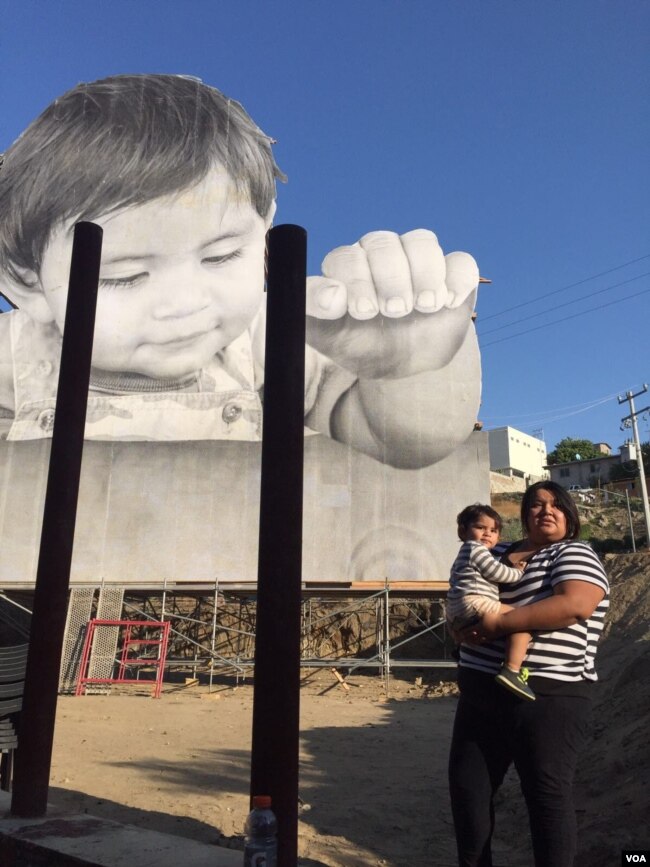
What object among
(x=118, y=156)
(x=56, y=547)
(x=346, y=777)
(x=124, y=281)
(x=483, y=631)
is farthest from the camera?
(x=118, y=156)

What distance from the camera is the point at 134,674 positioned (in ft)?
48.2

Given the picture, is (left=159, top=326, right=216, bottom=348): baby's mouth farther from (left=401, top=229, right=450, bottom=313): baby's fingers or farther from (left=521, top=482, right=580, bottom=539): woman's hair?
(left=521, top=482, right=580, bottom=539): woman's hair

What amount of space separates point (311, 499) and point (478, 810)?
13159 millimetres

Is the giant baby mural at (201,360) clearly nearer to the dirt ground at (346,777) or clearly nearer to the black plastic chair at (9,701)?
the dirt ground at (346,777)

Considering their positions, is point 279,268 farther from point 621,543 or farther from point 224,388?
point 621,543

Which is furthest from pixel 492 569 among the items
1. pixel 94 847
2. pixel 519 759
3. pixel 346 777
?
pixel 346 777

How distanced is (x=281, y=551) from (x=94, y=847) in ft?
3.74

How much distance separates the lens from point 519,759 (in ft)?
6.59

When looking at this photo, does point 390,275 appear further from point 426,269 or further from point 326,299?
point 326,299

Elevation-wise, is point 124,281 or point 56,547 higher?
point 124,281

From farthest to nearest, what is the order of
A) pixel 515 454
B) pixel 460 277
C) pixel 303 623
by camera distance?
1. pixel 515 454
2. pixel 460 277
3. pixel 303 623

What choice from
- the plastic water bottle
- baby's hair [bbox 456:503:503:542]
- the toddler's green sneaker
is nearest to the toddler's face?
baby's hair [bbox 456:503:503:542]

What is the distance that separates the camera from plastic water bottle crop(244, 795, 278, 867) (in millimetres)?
1964

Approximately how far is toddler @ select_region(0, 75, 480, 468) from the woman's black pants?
44.1ft
